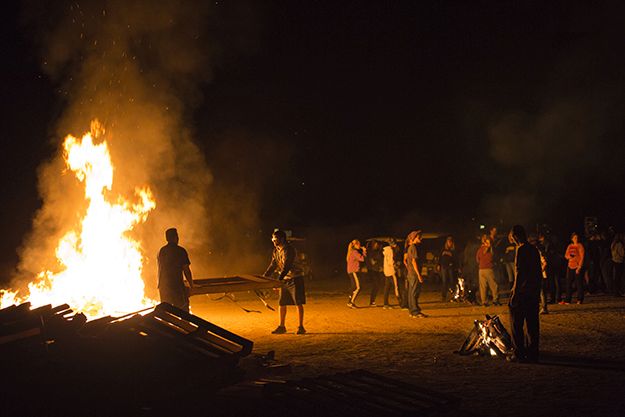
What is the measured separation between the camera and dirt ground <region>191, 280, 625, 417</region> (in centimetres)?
613

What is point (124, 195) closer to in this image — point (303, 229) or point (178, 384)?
point (178, 384)

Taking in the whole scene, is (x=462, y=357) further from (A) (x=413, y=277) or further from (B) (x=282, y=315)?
(A) (x=413, y=277)

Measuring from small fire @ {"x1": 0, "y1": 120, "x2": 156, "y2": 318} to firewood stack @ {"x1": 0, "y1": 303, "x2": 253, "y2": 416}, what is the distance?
3.99 metres

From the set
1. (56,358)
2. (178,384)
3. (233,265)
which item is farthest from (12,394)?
(233,265)

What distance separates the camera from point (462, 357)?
8156 millimetres

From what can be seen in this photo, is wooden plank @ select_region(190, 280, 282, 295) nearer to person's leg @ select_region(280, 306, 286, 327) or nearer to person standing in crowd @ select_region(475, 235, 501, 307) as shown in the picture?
person's leg @ select_region(280, 306, 286, 327)

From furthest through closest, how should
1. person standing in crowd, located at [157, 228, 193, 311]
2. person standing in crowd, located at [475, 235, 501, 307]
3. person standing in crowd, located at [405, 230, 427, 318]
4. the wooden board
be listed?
person standing in crowd, located at [475, 235, 501, 307] → person standing in crowd, located at [405, 230, 427, 318] → the wooden board → person standing in crowd, located at [157, 228, 193, 311]

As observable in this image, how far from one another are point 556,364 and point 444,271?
26.9ft

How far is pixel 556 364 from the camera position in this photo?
7.72 metres

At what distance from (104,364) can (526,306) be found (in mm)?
5311

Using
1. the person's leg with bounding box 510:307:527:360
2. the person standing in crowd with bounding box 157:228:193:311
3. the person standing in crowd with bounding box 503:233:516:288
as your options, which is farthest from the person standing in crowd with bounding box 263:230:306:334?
the person standing in crowd with bounding box 503:233:516:288

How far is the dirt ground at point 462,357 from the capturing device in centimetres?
613

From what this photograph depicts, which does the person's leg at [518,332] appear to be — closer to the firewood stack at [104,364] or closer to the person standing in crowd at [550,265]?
the firewood stack at [104,364]

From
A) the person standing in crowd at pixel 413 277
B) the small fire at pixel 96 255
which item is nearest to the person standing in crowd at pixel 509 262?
the person standing in crowd at pixel 413 277
